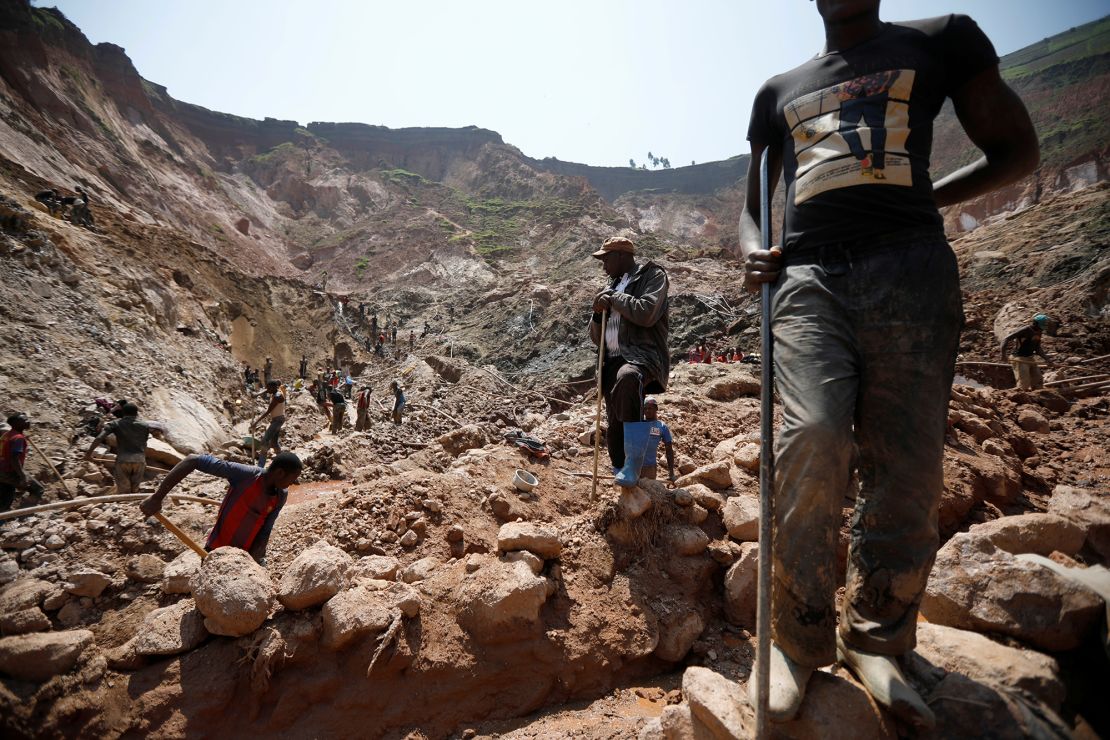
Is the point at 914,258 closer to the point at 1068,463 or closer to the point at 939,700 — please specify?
the point at 939,700

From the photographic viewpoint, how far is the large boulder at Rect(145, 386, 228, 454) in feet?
28.3

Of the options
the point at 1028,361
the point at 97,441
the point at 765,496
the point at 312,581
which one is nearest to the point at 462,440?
the point at 312,581

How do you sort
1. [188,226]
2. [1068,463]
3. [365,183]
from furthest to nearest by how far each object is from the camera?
1. [365,183]
2. [188,226]
3. [1068,463]

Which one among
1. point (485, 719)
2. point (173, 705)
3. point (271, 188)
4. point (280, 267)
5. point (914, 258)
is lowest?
point (485, 719)

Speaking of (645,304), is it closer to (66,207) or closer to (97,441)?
(97,441)

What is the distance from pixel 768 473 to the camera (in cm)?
146

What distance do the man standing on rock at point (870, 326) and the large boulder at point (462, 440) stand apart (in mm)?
4972

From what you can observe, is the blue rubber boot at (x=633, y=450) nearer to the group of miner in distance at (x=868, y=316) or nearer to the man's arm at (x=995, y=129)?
the group of miner in distance at (x=868, y=316)

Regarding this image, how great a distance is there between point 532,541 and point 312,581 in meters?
0.99

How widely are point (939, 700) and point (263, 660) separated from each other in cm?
228

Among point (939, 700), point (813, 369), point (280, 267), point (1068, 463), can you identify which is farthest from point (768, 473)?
point (280, 267)

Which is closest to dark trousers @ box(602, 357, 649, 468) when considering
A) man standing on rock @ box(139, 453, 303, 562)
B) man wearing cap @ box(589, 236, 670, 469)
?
man wearing cap @ box(589, 236, 670, 469)

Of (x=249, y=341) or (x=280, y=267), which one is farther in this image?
(x=280, y=267)

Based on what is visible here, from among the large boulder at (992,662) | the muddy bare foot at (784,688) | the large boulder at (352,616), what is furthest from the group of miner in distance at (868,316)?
the large boulder at (352,616)
